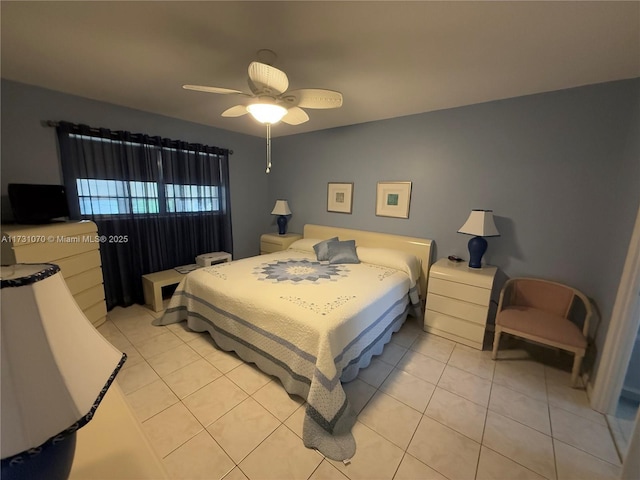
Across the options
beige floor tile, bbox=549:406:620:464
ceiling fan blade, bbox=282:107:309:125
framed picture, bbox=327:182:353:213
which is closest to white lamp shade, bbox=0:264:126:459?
ceiling fan blade, bbox=282:107:309:125

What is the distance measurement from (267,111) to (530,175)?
2.49 m

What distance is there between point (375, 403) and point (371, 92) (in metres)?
2.63

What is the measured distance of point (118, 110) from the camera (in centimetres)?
290

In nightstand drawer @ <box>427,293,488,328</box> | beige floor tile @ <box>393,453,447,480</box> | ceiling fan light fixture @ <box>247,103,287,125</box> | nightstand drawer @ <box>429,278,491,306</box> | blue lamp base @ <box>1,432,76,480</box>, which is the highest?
ceiling fan light fixture @ <box>247,103,287,125</box>

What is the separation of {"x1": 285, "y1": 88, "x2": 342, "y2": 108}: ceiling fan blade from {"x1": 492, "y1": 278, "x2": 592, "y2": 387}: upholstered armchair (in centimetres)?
228

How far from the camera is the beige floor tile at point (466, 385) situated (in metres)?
1.92

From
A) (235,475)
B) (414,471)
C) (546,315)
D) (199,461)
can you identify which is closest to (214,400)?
(199,461)

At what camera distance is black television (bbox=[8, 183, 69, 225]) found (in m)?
2.20

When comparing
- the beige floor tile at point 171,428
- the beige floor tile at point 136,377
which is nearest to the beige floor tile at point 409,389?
the beige floor tile at point 171,428

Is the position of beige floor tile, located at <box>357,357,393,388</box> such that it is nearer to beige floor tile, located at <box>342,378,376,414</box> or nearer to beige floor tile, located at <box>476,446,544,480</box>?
beige floor tile, located at <box>342,378,376,414</box>

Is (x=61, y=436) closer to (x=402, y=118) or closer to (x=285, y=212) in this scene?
(x=402, y=118)

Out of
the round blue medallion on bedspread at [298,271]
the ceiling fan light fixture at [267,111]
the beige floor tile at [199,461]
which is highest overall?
the ceiling fan light fixture at [267,111]

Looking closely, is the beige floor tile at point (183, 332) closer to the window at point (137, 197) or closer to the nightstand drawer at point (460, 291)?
the window at point (137, 197)

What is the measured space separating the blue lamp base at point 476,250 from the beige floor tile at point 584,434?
126cm
